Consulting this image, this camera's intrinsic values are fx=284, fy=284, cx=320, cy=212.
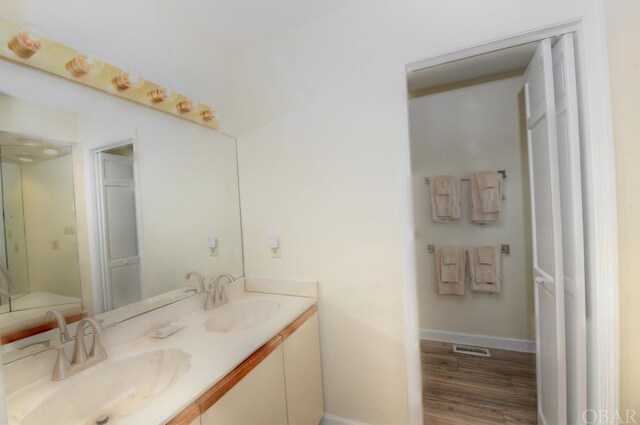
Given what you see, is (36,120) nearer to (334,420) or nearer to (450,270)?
(334,420)

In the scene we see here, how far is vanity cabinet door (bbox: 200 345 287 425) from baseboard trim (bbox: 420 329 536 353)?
199cm

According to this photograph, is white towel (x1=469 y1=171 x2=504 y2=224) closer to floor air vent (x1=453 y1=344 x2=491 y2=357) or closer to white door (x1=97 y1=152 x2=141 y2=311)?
floor air vent (x1=453 y1=344 x2=491 y2=357)

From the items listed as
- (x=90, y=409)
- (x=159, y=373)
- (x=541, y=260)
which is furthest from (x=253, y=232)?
(x=541, y=260)

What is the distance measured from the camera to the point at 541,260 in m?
1.63

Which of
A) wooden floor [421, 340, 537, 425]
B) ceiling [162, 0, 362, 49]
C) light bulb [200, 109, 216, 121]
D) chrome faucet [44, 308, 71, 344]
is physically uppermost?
ceiling [162, 0, 362, 49]

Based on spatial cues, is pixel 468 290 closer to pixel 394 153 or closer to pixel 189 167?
pixel 394 153

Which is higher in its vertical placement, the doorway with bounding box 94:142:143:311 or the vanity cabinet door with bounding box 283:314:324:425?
the doorway with bounding box 94:142:143:311

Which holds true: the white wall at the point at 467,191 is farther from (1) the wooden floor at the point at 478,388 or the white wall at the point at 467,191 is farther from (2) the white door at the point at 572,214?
(2) the white door at the point at 572,214

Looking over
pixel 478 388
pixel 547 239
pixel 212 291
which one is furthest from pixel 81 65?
pixel 478 388

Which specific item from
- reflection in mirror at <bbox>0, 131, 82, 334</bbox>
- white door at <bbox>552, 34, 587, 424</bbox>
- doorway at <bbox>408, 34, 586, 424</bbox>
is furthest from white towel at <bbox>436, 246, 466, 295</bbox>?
reflection in mirror at <bbox>0, 131, 82, 334</bbox>

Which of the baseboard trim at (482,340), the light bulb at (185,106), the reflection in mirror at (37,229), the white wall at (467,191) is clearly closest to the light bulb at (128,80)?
the light bulb at (185,106)

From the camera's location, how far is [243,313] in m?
1.80

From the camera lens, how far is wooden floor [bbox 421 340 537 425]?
72.3 inches

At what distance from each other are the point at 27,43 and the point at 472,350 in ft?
11.4
